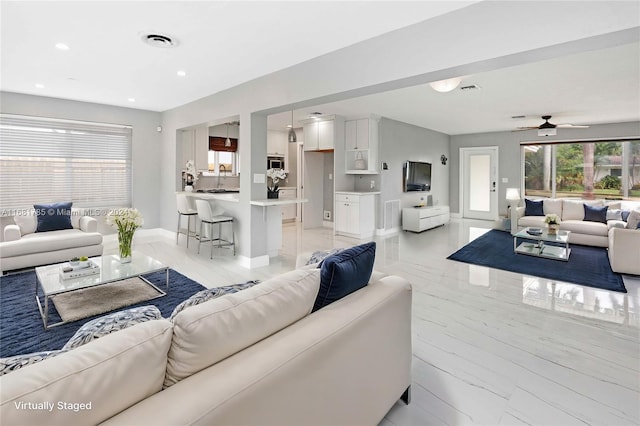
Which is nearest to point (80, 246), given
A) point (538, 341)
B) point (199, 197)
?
point (199, 197)

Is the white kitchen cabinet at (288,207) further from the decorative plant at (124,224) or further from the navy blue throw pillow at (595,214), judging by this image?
the navy blue throw pillow at (595,214)

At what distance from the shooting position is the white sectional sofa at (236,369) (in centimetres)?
80

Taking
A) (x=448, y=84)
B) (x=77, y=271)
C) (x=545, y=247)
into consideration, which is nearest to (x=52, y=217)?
(x=77, y=271)

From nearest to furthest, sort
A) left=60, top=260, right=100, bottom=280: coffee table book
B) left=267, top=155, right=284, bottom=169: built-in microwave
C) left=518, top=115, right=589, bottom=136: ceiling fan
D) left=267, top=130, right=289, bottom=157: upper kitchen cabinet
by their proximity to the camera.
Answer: left=60, top=260, right=100, bottom=280: coffee table book, left=518, top=115, right=589, bottom=136: ceiling fan, left=267, top=130, right=289, bottom=157: upper kitchen cabinet, left=267, top=155, right=284, bottom=169: built-in microwave

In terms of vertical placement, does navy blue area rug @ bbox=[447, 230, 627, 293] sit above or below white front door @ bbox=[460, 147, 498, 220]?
below

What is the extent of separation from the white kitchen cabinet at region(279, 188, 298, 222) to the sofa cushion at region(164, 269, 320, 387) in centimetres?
707

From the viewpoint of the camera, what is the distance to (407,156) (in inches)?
316

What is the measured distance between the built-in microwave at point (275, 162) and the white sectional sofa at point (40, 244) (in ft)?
14.2

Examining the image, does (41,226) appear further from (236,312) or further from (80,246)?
(236,312)

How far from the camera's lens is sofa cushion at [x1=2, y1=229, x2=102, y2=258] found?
416cm

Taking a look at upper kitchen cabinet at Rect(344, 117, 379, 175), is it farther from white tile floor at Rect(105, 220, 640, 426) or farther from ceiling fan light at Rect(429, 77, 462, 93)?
ceiling fan light at Rect(429, 77, 462, 93)

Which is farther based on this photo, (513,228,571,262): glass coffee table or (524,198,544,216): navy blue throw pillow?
(524,198,544,216): navy blue throw pillow

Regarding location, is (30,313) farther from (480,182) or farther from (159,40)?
(480,182)

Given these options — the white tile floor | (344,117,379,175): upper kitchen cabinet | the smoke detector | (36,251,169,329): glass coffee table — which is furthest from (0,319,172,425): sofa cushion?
(344,117,379,175): upper kitchen cabinet
